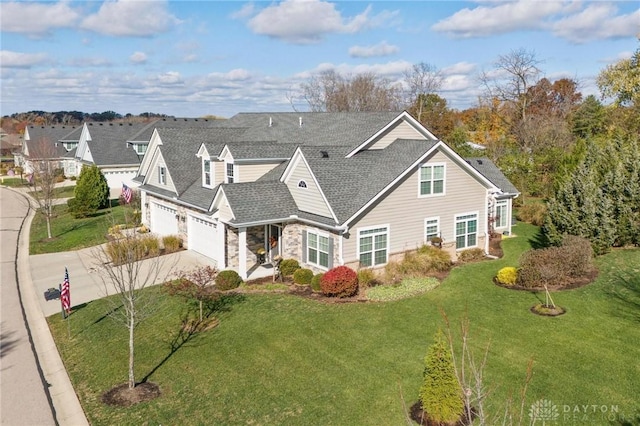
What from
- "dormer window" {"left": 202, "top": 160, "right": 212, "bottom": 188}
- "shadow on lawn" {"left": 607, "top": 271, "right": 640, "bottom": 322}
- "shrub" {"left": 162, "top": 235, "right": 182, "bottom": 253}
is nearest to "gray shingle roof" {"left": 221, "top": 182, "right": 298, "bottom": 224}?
"dormer window" {"left": 202, "top": 160, "right": 212, "bottom": 188}

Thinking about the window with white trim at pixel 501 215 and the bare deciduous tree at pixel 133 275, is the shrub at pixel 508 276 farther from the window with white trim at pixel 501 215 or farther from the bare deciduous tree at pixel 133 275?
the bare deciduous tree at pixel 133 275

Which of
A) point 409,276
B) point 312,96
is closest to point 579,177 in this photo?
point 409,276

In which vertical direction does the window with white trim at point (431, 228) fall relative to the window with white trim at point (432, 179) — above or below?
below

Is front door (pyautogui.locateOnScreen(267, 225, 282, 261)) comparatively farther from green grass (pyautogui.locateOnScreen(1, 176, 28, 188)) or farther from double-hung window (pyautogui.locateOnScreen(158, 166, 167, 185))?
green grass (pyautogui.locateOnScreen(1, 176, 28, 188))

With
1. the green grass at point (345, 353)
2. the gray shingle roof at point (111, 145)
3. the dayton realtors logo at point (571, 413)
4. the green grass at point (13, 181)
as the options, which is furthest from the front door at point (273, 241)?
the green grass at point (13, 181)

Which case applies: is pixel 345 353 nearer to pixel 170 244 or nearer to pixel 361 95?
pixel 170 244

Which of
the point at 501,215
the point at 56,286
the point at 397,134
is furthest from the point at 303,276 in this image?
the point at 501,215
